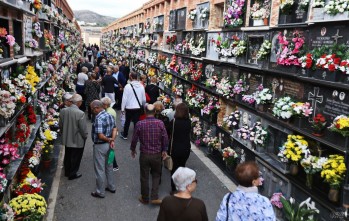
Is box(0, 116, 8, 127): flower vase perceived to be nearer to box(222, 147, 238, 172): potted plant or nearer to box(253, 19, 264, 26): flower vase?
box(222, 147, 238, 172): potted plant

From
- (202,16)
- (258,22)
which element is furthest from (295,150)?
(202,16)

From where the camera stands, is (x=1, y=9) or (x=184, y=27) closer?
(x=1, y=9)

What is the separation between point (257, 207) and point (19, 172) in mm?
4780

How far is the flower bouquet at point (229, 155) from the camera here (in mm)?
8453

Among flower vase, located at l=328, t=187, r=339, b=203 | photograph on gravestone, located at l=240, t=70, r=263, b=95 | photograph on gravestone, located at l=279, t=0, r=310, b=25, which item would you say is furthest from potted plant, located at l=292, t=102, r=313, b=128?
photograph on gravestone, located at l=240, t=70, r=263, b=95

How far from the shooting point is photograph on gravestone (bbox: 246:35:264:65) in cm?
755

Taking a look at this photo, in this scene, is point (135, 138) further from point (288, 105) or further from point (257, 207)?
point (257, 207)

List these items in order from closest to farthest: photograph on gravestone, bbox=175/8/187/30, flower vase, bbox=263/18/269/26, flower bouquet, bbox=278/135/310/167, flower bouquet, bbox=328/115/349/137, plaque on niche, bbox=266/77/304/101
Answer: flower bouquet, bbox=328/115/349/137 < flower bouquet, bbox=278/135/310/167 < plaque on niche, bbox=266/77/304/101 < flower vase, bbox=263/18/269/26 < photograph on gravestone, bbox=175/8/187/30

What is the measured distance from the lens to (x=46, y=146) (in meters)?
8.81

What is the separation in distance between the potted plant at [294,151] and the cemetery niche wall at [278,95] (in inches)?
0.7

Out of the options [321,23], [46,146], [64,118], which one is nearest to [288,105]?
[321,23]

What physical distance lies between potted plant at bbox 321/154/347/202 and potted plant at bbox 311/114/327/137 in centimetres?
43

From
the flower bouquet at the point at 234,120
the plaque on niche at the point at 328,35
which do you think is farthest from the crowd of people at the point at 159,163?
the plaque on niche at the point at 328,35

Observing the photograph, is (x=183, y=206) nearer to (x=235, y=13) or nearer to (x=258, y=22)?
(x=258, y=22)
